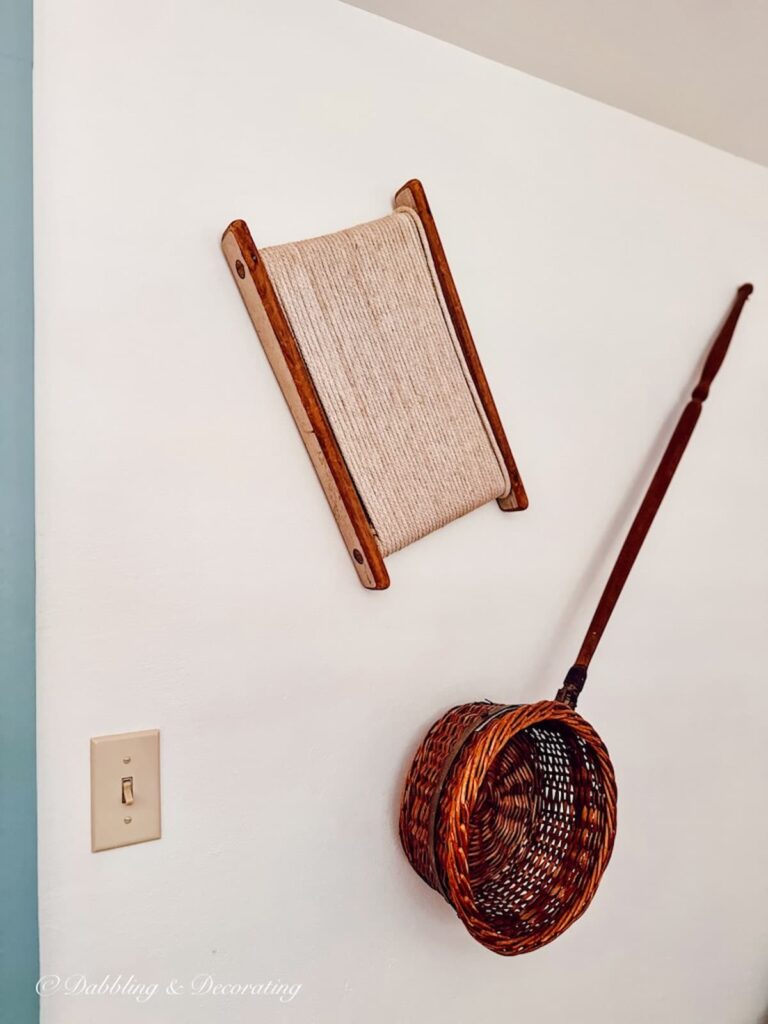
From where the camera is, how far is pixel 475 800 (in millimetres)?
881

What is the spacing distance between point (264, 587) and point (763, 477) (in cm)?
96

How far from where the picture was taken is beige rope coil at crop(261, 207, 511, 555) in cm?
93

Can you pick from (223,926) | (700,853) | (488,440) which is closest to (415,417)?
(488,440)

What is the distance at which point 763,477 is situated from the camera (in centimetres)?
141

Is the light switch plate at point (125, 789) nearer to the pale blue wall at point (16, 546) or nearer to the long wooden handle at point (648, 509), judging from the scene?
the pale blue wall at point (16, 546)

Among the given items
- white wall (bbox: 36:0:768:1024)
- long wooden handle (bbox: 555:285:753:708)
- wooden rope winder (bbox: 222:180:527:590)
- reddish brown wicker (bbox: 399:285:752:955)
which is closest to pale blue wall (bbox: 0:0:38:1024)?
white wall (bbox: 36:0:768:1024)

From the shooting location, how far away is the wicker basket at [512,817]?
887 mm

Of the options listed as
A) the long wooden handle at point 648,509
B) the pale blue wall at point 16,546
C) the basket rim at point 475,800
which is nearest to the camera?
the pale blue wall at point 16,546

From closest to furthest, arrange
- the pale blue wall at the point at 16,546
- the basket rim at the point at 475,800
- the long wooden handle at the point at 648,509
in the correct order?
the pale blue wall at the point at 16,546
the basket rim at the point at 475,800
the long wooden handle at the point at 648,509

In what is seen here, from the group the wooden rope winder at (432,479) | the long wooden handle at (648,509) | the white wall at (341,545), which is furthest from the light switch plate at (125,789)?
the long wooden handle at (648,509)

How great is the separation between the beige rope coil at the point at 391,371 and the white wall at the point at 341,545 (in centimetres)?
6

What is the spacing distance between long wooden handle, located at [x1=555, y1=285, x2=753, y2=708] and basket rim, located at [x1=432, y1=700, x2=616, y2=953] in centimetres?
10

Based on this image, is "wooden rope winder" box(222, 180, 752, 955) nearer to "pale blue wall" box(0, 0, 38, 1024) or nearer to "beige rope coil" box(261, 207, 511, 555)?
"beige rope coil" box(261, 207, 511, 555)

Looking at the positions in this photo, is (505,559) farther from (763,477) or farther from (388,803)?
(763,477)
